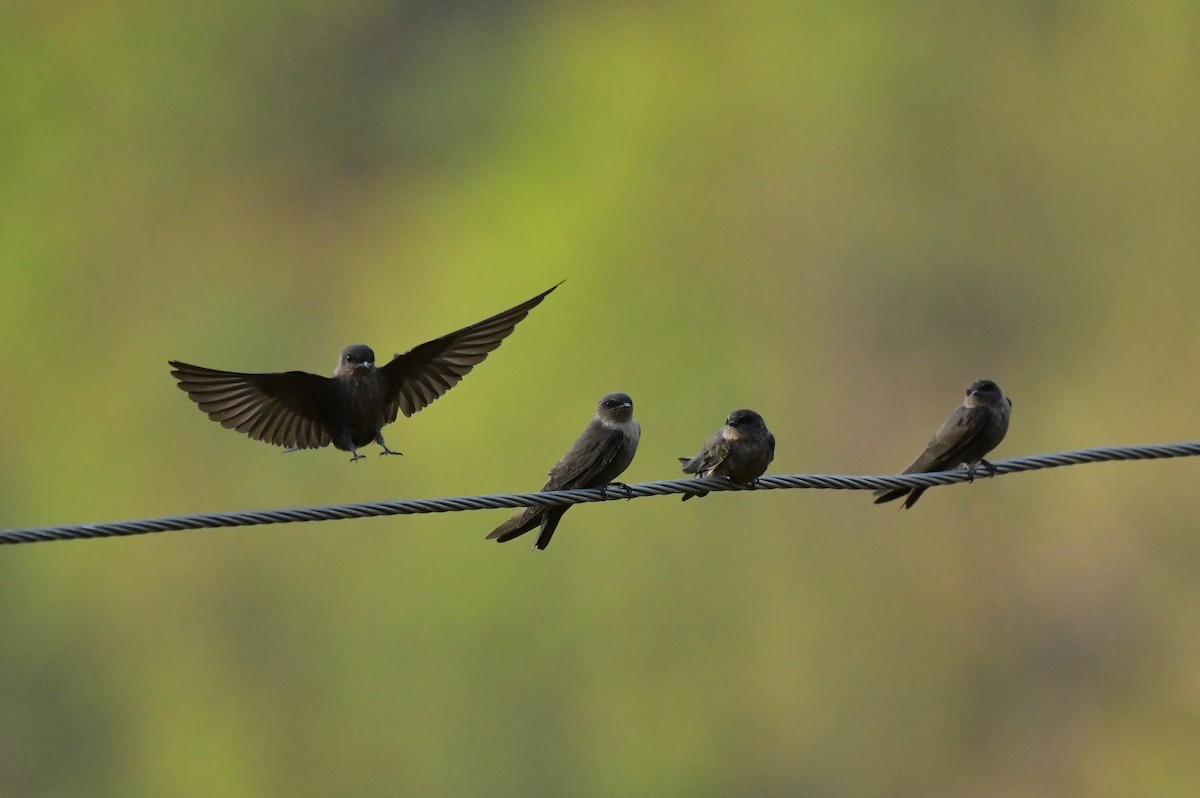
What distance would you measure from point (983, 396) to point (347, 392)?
2936mm

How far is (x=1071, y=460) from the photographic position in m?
5.37

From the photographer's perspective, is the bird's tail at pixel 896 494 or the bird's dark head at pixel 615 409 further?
the bird's dark head at pixel 615 409

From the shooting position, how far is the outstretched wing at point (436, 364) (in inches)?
265

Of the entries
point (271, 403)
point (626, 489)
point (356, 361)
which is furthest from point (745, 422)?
point (271, 403)

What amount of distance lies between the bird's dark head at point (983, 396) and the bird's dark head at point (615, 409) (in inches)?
65.3

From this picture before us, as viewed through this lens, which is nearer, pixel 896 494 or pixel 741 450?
pixel 741 450

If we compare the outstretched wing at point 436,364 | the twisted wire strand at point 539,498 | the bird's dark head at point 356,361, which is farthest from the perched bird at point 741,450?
the bird's dark head at point 356,361

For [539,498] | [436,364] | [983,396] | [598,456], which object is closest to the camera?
[539,498]

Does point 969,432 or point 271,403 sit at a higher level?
point 969,432

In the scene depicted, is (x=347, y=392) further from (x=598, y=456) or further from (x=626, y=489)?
(x=626, y=489)

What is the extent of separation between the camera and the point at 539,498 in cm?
498

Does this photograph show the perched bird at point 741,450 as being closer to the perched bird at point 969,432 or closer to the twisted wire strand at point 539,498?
the twisted wire strand at point 539,498

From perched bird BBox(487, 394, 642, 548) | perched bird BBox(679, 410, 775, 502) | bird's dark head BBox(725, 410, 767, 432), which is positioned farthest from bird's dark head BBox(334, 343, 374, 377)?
bird's dark head BBox(725, 410, 767, 432)

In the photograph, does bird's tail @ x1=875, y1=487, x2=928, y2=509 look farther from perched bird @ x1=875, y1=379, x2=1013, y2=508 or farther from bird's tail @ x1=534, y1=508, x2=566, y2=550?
bird's tail @ x1=534, y1=508, x2=566, y2=550
